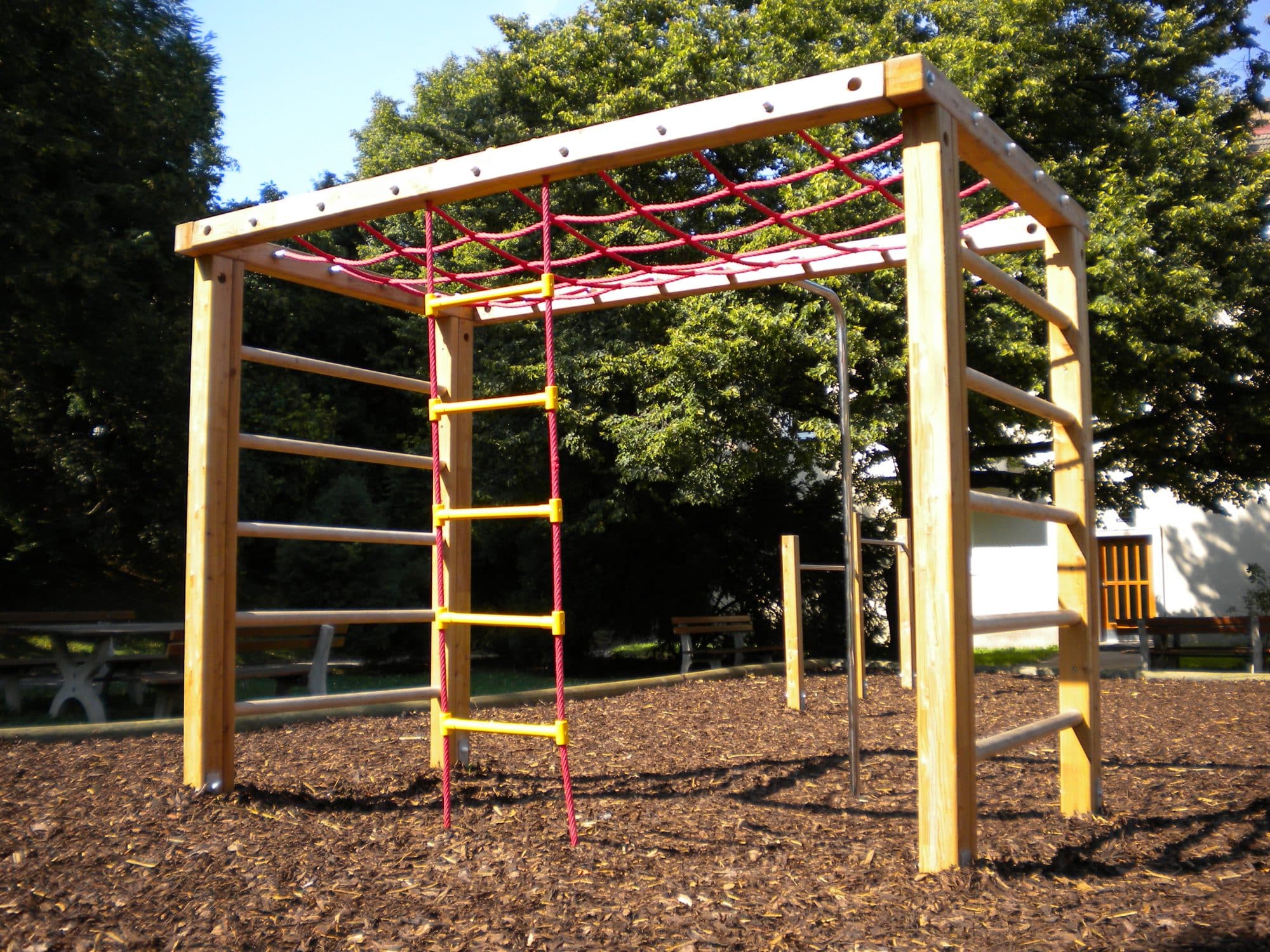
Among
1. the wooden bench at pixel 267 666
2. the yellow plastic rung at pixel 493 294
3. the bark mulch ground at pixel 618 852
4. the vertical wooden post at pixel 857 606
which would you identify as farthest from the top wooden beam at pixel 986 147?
the wooden bench at pixel 267 666

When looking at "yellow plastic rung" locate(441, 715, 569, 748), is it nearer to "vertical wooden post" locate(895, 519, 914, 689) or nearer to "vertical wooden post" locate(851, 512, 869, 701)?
"vertical wooden post" locate(851, 512, 869, 701)

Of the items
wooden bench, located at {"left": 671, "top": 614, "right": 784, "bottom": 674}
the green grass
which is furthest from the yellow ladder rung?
the green grass

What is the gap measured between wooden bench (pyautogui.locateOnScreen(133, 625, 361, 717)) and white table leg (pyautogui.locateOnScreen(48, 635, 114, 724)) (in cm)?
34

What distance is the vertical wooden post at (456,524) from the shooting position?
5289 mm

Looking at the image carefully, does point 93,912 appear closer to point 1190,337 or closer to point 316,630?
point 316,630

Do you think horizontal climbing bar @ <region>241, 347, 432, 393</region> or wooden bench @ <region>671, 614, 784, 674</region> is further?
wooden bench @ <region>671, 614, 784, 674</region>

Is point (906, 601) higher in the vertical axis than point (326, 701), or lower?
higher

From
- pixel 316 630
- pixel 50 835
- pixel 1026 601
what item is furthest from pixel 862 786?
pixel 1026 601

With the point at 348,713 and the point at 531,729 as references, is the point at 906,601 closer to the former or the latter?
the point at 348,713

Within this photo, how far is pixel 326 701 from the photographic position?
4.78m

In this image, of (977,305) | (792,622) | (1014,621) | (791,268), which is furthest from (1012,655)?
(1014,621)

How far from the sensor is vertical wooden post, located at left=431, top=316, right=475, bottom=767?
529cm

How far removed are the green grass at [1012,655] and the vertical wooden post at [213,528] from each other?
1276 centimetres

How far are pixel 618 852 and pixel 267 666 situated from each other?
6494 millimetres
